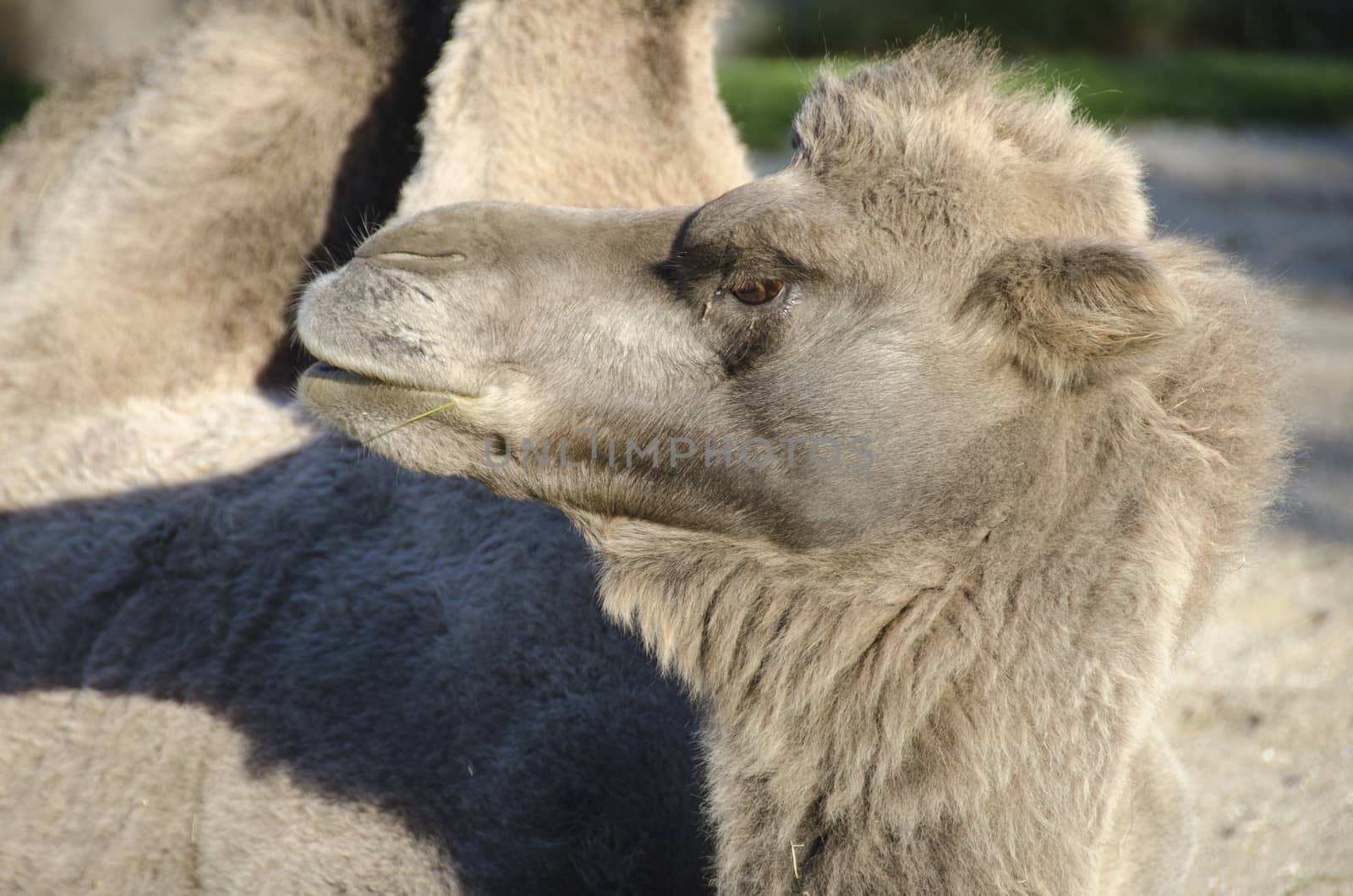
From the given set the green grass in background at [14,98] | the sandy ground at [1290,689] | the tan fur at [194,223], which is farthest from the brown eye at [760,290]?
the green grass in background at [14,98]

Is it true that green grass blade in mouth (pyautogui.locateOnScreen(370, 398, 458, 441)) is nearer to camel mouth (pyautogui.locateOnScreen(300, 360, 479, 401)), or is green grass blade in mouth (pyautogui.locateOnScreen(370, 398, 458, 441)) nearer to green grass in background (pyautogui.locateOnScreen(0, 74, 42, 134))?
camel mouth (pyautogui.locateOnScreen(300, 360, 479, 401))

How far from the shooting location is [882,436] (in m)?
2.22

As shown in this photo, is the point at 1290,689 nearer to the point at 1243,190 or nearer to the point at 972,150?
the point at 972,150

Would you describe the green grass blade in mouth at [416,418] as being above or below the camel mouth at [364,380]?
below

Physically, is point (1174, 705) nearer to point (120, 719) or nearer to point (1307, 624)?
point (1307, 624)

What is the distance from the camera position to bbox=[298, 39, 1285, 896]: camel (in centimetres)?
220

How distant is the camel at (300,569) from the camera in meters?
2.62

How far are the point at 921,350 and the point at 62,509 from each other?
6.91ft

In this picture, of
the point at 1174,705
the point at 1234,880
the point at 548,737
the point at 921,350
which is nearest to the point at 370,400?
the point at 548,737

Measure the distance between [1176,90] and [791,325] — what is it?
11.0 m

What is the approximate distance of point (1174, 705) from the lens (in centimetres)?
398

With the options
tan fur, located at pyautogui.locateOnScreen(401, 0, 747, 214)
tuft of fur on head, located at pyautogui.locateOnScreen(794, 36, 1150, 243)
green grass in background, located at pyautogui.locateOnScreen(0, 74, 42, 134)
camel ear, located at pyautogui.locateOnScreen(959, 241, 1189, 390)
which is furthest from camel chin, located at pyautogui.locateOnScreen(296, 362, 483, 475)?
green grass in background, located at pyautogui.locateOnScreen(0, 74, 42, 134)

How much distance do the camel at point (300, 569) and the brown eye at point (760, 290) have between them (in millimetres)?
788

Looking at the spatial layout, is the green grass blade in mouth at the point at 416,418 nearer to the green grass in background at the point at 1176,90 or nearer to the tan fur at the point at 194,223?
the tan fur at the point at 194,223
